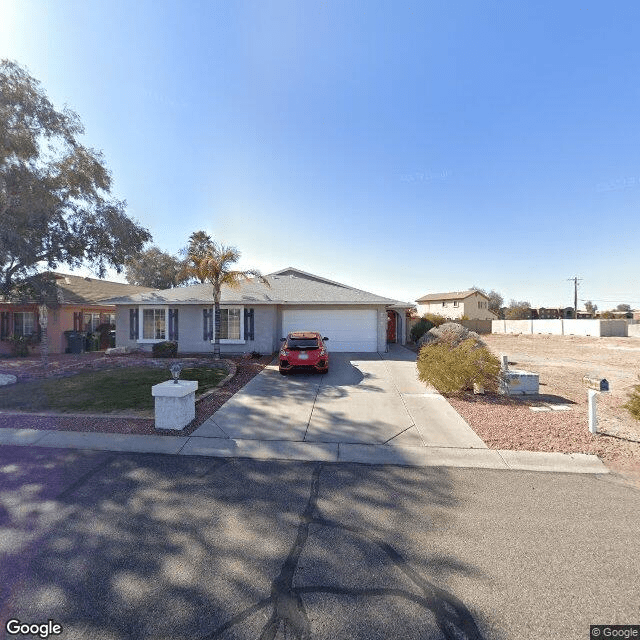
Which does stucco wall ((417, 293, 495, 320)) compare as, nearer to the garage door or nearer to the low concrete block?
the garage door

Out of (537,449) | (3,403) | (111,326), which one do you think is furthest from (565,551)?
(111,326)

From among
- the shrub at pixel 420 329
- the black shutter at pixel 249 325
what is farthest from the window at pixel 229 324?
the shrub at pixel 420 329

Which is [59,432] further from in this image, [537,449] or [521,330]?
[521,330]

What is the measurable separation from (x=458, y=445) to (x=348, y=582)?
354cm

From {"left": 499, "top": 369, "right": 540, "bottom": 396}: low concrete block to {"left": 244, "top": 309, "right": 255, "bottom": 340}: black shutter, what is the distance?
1097 centimetres

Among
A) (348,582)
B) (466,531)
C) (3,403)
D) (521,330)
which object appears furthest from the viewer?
(521,330)

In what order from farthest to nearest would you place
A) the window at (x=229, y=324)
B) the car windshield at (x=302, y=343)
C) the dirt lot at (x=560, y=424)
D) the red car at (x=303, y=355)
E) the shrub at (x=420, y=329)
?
the shrub at (x=420, y=329)
the window at (x=229, y=324)
the car windshield at (x=302, y=343)
the red car at (x=303, y=355)
the dirt lot at (x=560, y=424)

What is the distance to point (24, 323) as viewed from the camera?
17656mm

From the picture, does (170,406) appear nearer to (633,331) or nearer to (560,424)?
(560,424)

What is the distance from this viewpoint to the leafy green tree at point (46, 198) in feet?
39.3

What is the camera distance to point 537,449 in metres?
5.20

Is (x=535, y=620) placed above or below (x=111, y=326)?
below

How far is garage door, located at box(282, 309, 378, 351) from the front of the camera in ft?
53.8

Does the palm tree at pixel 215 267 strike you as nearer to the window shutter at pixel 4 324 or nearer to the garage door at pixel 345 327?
the garage door at pixel 345 327
